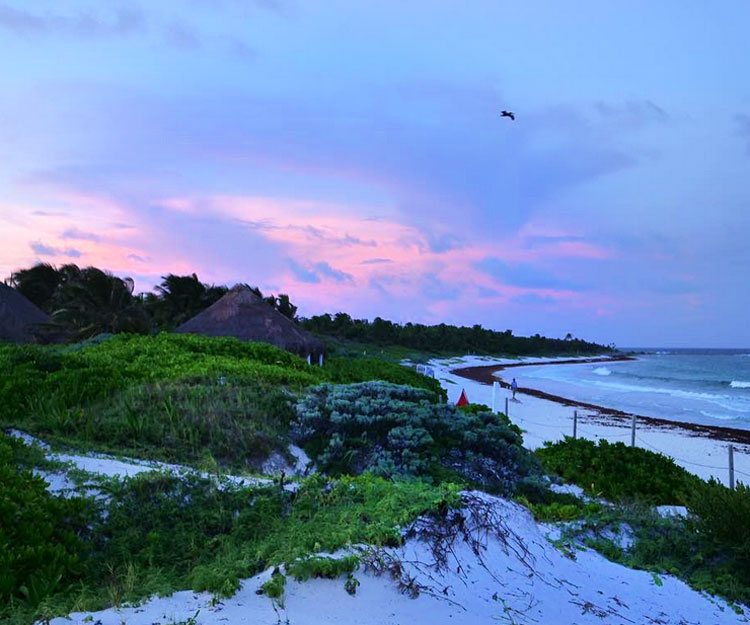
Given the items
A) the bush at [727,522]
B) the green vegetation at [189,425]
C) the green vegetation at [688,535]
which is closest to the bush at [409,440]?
the green vegetation at [189,425]

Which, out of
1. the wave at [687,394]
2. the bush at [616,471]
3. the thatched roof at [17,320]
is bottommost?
the wave at [687,394]

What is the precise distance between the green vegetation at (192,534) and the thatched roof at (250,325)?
55.2 ft

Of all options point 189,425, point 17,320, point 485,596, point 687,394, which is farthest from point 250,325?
point 687,394

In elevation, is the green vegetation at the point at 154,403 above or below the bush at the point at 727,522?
above

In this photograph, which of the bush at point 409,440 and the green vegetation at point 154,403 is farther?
the green vegetation at point 154,403

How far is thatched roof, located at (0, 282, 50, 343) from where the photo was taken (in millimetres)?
27250

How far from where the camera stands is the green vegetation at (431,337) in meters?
76.0

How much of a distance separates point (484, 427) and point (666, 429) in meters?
20.0

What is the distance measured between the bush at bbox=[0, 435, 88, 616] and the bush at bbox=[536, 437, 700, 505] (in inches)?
289

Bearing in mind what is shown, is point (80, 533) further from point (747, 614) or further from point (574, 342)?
point (574, 342)

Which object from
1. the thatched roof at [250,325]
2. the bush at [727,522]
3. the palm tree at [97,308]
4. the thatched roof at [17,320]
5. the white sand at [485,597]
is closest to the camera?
the white sand at [485,597]

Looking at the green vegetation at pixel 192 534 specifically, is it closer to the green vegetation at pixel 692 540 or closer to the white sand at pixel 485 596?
the white sand at pixel 485 596

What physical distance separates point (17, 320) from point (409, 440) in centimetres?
2742

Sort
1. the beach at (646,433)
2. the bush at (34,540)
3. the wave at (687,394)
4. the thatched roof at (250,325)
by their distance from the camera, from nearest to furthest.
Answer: the bush at (34,540), the beach at (646,433), the thatched roof at (250,325), the wave at (687,394)
